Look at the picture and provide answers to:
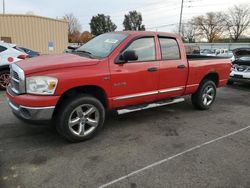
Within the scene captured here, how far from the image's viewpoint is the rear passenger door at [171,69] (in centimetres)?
489

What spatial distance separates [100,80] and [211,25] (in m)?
73.8

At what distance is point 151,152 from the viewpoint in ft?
12.2

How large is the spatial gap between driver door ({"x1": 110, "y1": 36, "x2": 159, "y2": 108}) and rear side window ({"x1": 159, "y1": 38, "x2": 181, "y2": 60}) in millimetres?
253

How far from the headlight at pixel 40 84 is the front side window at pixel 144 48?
1.60 m

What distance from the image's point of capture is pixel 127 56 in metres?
4.07

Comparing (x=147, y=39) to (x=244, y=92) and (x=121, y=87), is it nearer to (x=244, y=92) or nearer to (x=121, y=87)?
(x=121, y=87)

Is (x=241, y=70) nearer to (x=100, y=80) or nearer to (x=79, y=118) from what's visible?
(x=100, y=80)

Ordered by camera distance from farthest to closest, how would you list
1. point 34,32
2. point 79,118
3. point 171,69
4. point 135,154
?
point 34,32, point 171,69, point 79,118, point 135,154

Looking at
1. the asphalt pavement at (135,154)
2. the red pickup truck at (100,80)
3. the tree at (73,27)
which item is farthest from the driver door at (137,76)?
the tree at (73,27)

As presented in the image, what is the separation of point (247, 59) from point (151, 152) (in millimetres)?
7053

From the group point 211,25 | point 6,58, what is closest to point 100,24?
point 211,25

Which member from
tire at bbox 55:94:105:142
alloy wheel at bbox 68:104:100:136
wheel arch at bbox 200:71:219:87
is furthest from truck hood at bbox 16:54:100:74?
wheel arch at bbox 200:71:219:87

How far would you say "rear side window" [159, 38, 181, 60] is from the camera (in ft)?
16.2

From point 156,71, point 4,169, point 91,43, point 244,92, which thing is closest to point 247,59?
point 244,92
